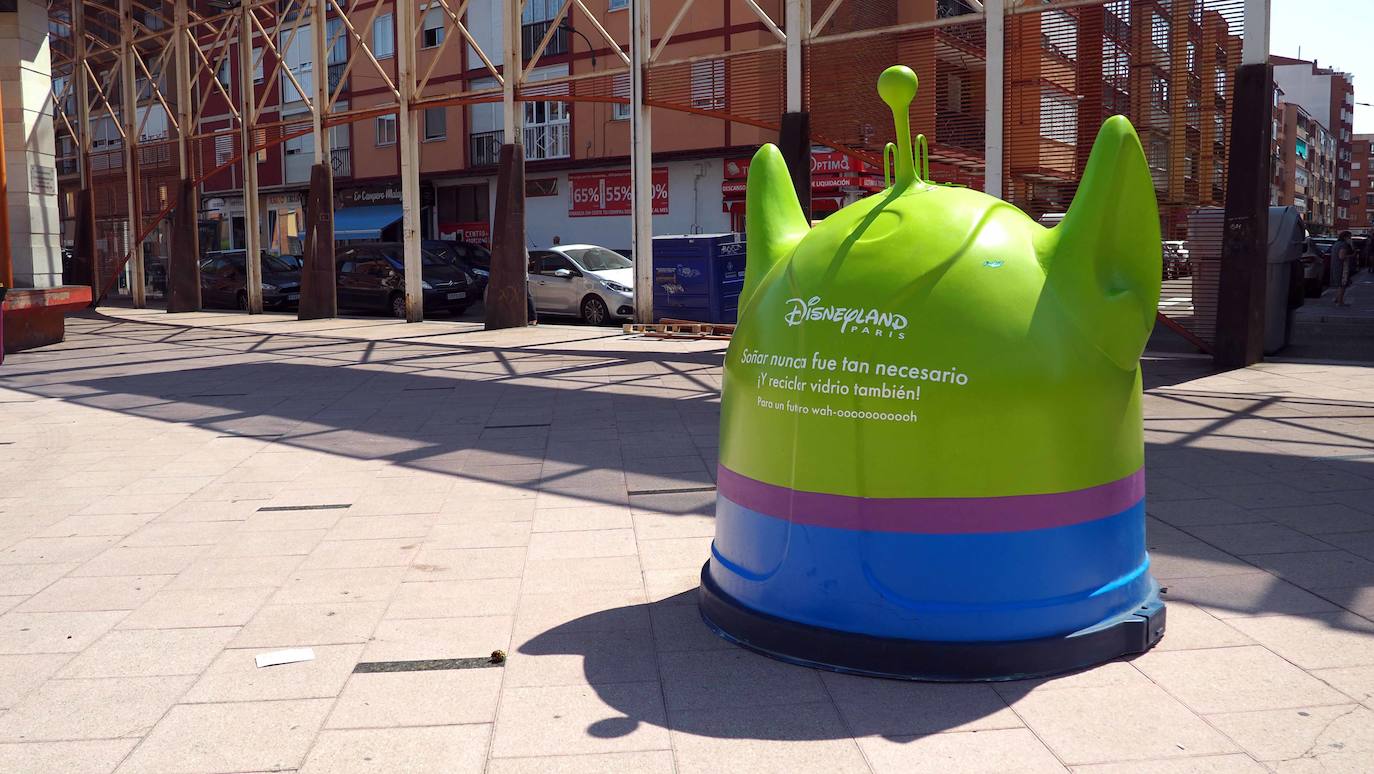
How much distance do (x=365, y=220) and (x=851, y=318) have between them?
40194mm

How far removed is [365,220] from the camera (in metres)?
42.0

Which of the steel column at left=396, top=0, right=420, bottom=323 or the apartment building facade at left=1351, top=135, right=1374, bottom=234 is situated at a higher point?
the apartment building facade at left=1351, top=135, right=1374, bottom=234

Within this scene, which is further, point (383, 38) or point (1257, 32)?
point (383, 38)

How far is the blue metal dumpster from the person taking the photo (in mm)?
18594

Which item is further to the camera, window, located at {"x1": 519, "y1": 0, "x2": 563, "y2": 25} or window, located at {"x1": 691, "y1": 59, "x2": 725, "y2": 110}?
window, located at {"x1": 519, "y1": 0, "x2": 563, "y2": 25}

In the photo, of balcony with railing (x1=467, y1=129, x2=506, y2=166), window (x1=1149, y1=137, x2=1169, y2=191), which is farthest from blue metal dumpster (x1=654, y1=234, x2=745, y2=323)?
balcony with railing (x1=467, y1=129, x2=506, y2=166)

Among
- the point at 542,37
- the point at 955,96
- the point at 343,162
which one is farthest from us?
the point at 343,162

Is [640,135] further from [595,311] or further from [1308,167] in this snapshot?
[1308,167]

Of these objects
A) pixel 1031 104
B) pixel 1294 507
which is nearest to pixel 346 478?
pixel 1294 507

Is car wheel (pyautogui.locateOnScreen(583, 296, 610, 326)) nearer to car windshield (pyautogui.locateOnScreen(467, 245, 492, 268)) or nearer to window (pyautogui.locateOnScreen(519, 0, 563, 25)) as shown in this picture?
car windshield (pyautogui.locateOnScreen(467, 245, 492, 268))

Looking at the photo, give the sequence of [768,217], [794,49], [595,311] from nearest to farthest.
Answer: [768,217] → [794,49] → [595,311]

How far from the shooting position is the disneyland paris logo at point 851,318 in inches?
158

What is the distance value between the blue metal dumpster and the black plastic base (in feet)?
47.2

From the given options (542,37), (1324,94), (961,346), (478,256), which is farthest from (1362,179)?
(961,346)
